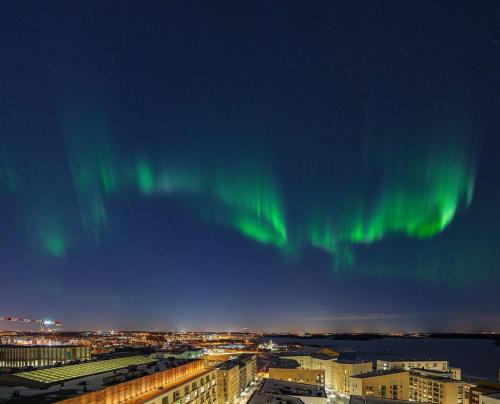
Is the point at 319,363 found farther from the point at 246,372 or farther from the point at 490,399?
the point at 490,399

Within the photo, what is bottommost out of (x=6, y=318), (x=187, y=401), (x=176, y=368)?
(x=6, y=318)

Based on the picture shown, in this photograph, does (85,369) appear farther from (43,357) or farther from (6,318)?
(6,318)

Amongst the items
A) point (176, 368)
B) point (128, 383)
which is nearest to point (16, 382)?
point (128, 383)

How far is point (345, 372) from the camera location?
68312 millimetres

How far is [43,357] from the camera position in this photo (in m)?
56.8

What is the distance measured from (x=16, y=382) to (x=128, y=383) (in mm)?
6863

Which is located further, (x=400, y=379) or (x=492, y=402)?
(x=400, y=379)

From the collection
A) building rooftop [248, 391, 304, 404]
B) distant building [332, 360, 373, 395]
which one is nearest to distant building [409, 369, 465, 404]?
distant building [332, 360, 373, 395]

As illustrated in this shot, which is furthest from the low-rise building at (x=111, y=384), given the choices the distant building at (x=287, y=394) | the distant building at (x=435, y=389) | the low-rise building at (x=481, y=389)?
the low-rise building at (x=481, y=389)

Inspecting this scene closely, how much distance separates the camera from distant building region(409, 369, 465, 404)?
178 feet

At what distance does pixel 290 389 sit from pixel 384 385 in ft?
73.2

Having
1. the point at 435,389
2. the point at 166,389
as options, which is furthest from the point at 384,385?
the point at 166,389

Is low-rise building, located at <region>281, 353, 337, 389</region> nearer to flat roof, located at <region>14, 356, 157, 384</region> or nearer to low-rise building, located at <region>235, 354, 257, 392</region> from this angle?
low-rise building, located at <region>235, 354, 257, 392</region>

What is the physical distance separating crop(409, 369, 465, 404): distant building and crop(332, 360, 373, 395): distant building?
29.3ft
